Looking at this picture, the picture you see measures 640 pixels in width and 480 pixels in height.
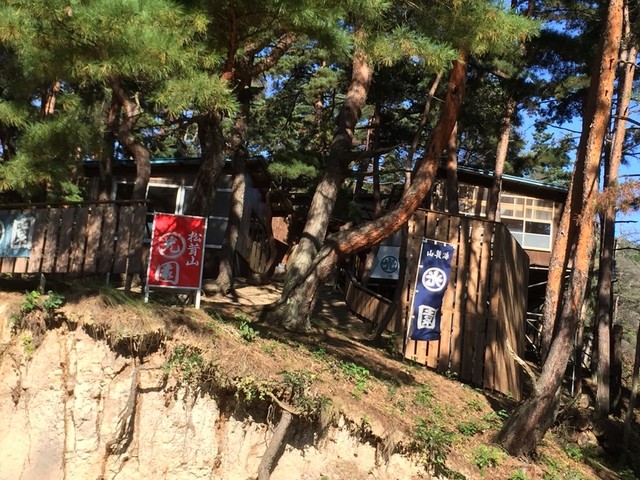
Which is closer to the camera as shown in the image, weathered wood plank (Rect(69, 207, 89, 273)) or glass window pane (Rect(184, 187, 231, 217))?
weathered wood plank (Rect(69, 207, 89, 273))

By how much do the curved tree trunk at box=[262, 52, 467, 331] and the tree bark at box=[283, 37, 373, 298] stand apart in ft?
0.58

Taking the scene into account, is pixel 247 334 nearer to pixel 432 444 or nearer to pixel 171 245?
pixel 171 245

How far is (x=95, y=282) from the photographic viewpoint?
744cm

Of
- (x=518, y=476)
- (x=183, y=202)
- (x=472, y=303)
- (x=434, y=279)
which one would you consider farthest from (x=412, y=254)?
(x=183, y=202)

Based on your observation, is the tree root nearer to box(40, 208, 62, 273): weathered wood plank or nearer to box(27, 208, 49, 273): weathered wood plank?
box(40, 208, 62, 273): weathered wood plank

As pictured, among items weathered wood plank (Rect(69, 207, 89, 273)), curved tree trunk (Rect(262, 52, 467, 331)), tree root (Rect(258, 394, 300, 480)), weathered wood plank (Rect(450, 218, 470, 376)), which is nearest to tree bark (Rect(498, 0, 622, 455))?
weathered wood plank (Rect(450, 218, 470, 376))

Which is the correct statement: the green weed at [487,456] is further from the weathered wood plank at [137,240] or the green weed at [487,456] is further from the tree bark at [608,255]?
the tree bark at [608,255]

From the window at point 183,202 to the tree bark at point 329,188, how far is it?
7493mm

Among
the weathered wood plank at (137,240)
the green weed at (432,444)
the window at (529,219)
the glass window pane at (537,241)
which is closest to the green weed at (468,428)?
the green weed at (432,444)

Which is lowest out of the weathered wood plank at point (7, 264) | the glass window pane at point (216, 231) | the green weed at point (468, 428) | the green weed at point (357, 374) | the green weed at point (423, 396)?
the green weed at point (468, 428)

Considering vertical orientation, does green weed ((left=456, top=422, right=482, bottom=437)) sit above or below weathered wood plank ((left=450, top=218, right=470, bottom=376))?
below

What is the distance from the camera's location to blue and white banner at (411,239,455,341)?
29.2ft

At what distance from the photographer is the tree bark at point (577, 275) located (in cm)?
732

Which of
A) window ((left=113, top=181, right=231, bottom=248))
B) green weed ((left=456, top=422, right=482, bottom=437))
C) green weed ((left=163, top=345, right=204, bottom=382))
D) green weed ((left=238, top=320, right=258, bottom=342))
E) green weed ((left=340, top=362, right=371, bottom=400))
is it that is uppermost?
window ((left=113, top=181, right=231, bottom=248))
